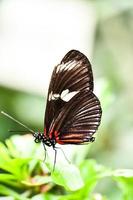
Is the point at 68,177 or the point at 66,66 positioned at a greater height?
the point at 66,66

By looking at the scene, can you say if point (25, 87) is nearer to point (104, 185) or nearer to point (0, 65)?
point (0, 65)

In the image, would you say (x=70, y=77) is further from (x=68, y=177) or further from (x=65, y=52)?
(x=65, y=52)

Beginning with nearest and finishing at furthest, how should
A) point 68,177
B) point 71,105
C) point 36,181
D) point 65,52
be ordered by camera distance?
point 68,177 → point 36,181 → point 71,105 → point 65,52

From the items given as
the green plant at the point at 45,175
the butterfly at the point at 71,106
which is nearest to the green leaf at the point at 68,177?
the green plant at the point at 45,175

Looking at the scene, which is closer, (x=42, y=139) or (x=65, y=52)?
(x=42, y=139)

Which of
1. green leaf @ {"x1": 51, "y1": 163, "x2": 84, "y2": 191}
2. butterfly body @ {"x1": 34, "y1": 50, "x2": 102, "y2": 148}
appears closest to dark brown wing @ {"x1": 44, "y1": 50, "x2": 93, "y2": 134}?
butterfly body @ {"x1": 34, "y1": 50, "x2": 102, "y2": 148}

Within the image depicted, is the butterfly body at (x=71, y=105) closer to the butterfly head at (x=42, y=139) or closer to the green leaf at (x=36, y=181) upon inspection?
the butterfly head at (x=42, y=139)

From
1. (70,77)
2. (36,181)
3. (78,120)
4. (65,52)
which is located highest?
(65,52)

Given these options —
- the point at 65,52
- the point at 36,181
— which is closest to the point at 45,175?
the point at 36,181
